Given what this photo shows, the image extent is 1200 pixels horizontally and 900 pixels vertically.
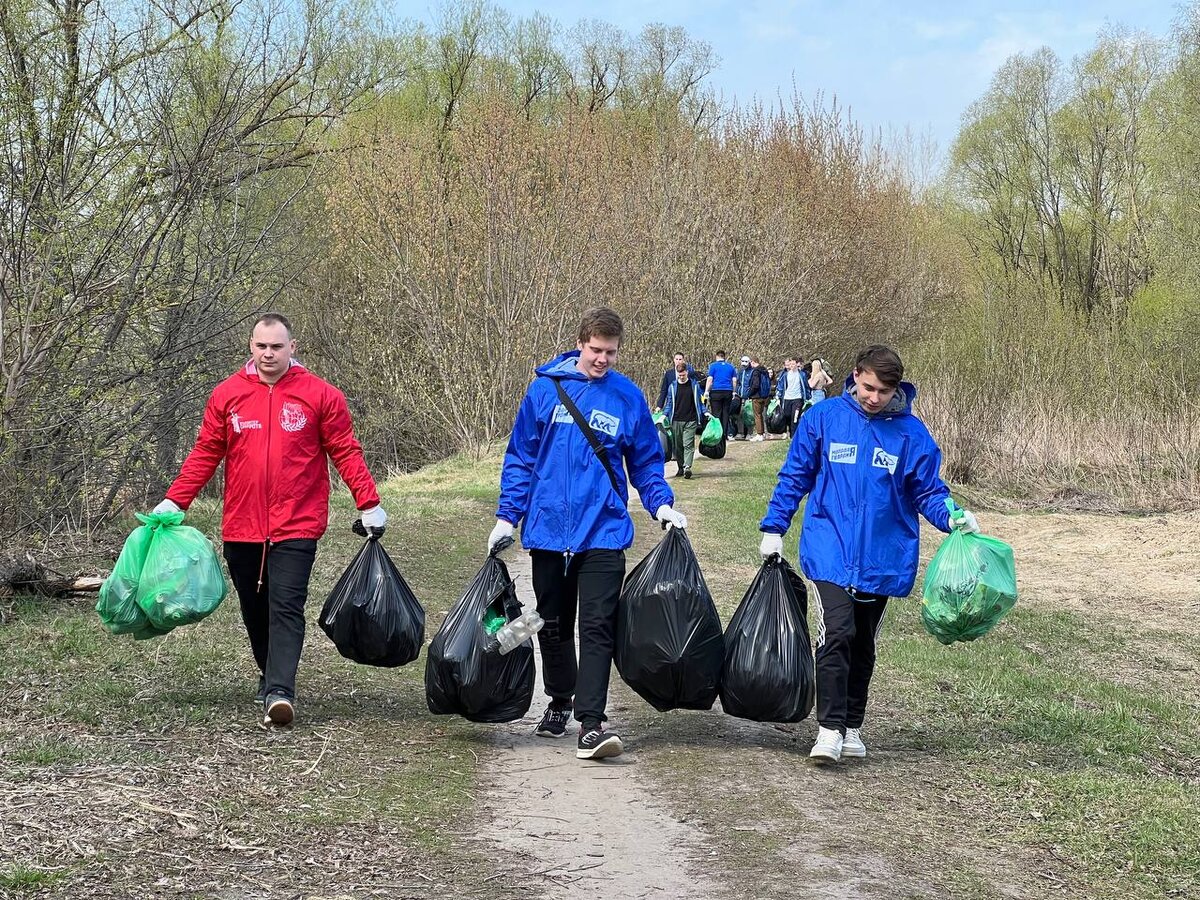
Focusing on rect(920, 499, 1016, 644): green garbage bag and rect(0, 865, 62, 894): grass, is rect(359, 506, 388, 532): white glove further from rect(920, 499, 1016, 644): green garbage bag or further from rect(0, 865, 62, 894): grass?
rect(920, 499, 1016, 644): green garbage bag

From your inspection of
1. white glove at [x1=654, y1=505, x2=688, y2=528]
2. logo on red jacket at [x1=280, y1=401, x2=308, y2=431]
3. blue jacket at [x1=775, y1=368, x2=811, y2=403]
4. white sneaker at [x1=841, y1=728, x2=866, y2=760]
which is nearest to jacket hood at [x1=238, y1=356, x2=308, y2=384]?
logo on red jacket at [x1=280, y1=401, x2=308, y2=431]

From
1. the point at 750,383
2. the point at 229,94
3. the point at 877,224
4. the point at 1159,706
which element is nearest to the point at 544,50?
the point at 877,224

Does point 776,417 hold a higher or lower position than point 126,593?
higher

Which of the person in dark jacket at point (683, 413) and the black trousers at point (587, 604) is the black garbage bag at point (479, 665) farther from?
the person in dark jacket at point (683, 413)

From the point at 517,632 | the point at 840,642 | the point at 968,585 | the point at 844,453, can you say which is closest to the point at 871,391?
the point at 844,453

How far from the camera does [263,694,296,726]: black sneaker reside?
586 cm

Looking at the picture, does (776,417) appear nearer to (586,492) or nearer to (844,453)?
(844,453)

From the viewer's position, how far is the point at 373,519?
594 centimetres

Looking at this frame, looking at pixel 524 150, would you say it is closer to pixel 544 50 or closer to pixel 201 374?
pixel 201 374

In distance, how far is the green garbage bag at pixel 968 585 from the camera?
19.2 ft

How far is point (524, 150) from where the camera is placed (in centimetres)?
2405

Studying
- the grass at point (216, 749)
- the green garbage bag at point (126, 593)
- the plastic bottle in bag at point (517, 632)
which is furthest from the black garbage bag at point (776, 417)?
the green garbage bag at point (126, 593)

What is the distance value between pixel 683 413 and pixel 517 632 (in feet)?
43.5

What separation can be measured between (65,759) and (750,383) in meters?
24.5
